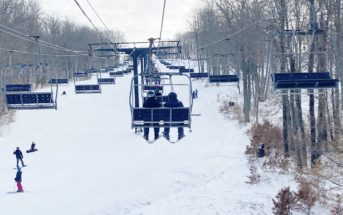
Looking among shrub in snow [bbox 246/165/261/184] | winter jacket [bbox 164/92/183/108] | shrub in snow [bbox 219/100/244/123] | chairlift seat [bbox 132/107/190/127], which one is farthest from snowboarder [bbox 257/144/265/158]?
shrub in snow [bbox 219/100/244/123]

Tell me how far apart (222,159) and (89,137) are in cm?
1265

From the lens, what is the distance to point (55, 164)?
2486 cm

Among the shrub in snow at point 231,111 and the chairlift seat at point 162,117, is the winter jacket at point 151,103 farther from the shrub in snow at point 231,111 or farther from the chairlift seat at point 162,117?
the shrub in snow at point 231,111

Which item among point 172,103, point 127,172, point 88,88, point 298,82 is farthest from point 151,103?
point 88,88

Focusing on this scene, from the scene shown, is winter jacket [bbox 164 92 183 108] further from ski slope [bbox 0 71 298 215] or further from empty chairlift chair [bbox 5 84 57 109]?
ski slope [bbox 0 71 298 215]

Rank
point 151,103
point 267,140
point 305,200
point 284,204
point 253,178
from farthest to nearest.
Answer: point 267,140 < point 253,178 < point 305,200 < point 284,204 < point 151,103

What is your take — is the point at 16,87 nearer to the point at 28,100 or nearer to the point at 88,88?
the point at 28,100

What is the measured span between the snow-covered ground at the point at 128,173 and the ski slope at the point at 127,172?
3 centimetres

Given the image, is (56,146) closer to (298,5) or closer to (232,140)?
(232,140)

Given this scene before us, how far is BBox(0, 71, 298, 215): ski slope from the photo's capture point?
1666 cm

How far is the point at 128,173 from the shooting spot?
22.1 m

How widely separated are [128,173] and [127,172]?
216mm

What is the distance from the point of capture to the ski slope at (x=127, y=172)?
16.7 metres

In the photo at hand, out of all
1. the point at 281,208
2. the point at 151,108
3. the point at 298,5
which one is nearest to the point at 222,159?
the point at 298,5
